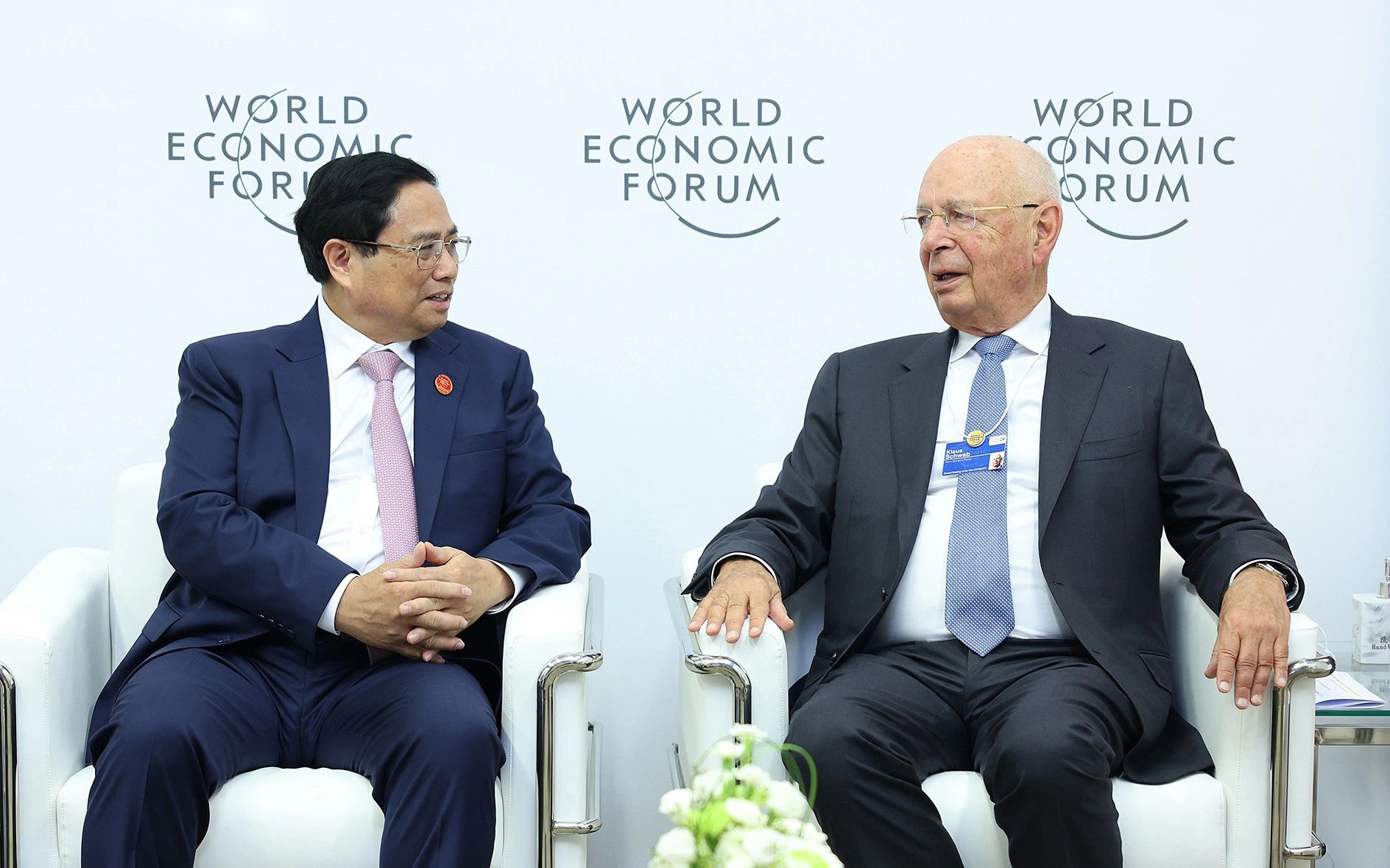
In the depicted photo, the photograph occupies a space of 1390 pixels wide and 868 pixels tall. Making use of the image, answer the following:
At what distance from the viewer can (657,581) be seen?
366cm

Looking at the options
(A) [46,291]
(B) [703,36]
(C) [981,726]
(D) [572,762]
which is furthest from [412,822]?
(B) [703,36]

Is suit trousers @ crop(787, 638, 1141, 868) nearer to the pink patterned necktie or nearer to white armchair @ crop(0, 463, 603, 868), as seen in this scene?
white armchair @ crop(0, 463, 603, 868)

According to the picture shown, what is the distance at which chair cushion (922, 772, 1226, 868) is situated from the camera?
2.44 meters

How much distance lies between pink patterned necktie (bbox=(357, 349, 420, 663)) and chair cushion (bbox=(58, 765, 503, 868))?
0.41m

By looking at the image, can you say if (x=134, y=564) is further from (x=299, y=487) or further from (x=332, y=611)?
(x=332, y=611)

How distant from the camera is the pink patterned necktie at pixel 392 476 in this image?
285 cm

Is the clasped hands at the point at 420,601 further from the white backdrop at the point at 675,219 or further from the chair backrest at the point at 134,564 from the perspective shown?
the white backdrop at the point at 675,219

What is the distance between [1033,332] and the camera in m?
2.97

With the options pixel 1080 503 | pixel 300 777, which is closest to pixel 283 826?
pixel 300 777

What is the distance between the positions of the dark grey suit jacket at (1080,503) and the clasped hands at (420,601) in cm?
44

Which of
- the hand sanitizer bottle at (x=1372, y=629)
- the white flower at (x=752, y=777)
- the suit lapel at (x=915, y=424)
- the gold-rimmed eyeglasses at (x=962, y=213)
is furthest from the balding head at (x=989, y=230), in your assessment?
the white flower at (x=752, y=777)

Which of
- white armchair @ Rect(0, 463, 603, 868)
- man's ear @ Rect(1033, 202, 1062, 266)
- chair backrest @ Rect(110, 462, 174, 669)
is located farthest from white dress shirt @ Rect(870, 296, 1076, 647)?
chair backrest @ Rect(110, 462, 174, 669)

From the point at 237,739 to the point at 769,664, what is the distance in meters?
0.96

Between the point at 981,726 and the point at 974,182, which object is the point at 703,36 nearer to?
the point at 974,182
